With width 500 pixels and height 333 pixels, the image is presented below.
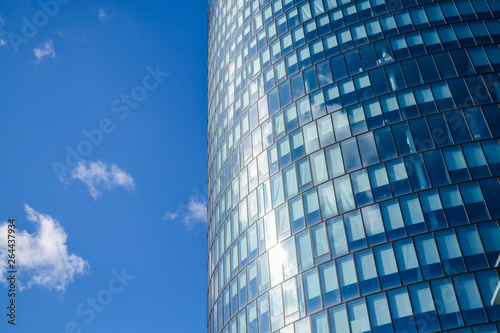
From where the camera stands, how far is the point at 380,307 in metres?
30.7

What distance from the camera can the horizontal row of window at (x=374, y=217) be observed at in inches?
1271

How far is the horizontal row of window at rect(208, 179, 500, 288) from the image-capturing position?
3228cm

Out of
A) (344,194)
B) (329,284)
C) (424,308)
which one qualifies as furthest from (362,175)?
(424,308)

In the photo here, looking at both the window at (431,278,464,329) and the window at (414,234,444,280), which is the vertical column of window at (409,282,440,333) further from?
the window at (414,234,444,280)

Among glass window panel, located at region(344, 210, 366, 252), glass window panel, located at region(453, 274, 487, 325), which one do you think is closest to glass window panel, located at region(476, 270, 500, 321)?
glass window panel, located at region(453, 274, 487, 325)

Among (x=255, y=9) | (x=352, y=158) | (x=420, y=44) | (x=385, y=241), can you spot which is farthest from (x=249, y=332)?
(x=255, y=9)

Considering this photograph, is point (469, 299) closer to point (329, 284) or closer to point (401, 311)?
point (401, 311)

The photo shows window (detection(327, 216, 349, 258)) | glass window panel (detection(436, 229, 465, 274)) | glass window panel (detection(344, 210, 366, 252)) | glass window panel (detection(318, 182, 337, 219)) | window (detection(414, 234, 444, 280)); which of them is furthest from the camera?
glass window panel (detection(318, 182, 337, 219))

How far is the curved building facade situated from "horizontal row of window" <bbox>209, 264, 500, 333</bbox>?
7 centimetres

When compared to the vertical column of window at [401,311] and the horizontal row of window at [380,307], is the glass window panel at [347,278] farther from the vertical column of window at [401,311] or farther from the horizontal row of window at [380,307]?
the vertical column of window at [401,311]

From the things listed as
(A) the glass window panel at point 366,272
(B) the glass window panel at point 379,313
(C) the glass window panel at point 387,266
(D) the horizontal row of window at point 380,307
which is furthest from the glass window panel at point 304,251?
(B) the glass window panel at point 379,313

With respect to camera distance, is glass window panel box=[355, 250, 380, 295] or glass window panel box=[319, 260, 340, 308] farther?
glass window panel box=[319, 260, 340, 308]

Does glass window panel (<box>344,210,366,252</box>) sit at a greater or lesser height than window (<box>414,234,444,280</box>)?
greater

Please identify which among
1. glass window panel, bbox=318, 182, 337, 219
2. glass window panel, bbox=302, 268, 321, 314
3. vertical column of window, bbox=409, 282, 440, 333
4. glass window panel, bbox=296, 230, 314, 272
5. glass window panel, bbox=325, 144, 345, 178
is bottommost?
vertical column of window, bbox=409, 282, 440, 333
